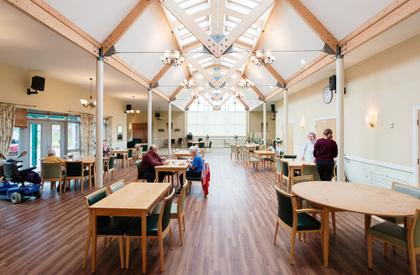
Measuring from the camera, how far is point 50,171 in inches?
211

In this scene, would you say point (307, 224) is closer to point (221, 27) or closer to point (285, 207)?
point (285, 207)

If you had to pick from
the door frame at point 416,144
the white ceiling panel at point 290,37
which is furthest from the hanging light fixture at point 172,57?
the door frame at point 416,144

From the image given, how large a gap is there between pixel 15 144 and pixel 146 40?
5050mm

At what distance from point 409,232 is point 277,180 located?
14.9 ft

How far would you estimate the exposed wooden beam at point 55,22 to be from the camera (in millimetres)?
3440

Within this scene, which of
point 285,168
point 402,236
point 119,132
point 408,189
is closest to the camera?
point 402,236

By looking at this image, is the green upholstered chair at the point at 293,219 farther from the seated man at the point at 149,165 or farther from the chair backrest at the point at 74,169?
the chair backrest at the point at 74,169

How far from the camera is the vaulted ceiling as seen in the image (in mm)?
4043

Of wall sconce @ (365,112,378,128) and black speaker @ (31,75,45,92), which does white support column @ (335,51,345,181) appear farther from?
black speaker @ (31,75,45,92)

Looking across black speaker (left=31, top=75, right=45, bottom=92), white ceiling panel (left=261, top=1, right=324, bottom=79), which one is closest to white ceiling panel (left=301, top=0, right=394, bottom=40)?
white ceiling panel (left=261, top=1, right=324, bottom=79)

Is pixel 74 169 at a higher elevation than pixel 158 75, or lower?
lower

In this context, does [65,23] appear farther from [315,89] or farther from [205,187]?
[315,89]

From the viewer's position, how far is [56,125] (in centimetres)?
847

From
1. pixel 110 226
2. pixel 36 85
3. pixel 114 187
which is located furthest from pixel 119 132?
pixel 110 226
